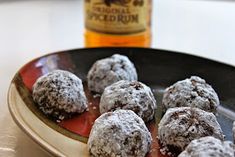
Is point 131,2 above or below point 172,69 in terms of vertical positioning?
above

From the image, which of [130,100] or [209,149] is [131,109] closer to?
[130,100]

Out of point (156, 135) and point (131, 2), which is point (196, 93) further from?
point (131, 2)

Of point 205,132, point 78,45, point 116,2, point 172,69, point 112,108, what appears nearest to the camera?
point 205,132

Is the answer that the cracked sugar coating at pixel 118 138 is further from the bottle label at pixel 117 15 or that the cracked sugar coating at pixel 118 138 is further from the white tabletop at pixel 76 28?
the bottle label at pixel 117 15

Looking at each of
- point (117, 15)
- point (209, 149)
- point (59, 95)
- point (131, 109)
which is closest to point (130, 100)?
point (131, 109)

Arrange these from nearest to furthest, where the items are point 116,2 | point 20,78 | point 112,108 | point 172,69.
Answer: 1. point 112,108
2. point 20,78
3. point 172,69
4. point 116,2

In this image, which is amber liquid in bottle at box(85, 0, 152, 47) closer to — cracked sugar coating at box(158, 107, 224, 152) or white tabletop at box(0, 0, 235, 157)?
white tabletop at box(0, 0, 235, 157)

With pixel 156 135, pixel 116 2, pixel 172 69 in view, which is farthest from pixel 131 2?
pixel 156 135
